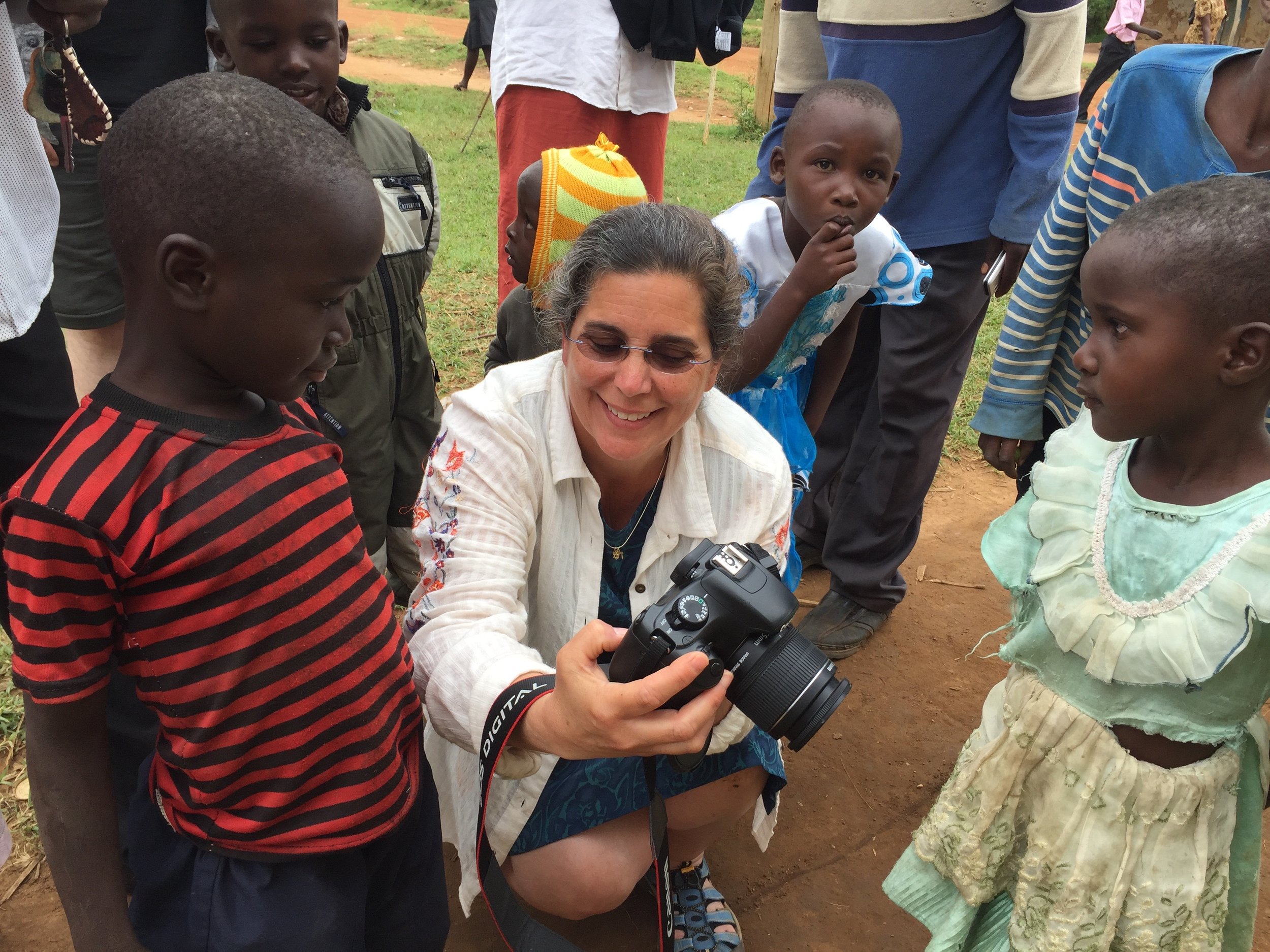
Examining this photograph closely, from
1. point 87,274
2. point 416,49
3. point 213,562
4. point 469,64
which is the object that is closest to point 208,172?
point 213,562

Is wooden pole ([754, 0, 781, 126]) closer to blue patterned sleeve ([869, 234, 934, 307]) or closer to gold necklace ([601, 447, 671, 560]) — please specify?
blue patterned sleeve ([869, 234, 934, 307])

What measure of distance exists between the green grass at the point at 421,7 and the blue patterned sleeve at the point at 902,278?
1959cm

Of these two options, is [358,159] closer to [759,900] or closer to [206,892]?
[206,892]

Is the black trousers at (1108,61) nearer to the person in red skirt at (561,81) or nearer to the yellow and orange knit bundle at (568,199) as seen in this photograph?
the person in red skirt at (561,81)

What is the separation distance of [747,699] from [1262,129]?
61.7 inches

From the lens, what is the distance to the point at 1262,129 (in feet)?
6.47

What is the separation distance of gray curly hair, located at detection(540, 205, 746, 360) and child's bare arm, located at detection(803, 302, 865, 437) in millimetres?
1002

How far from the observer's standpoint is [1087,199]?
2252 millimetres

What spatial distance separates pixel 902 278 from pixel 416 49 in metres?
15.2

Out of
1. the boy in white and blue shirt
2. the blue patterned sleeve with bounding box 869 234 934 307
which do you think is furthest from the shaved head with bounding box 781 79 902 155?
the blue patterned sleeve with bounding box 869 234 934 307

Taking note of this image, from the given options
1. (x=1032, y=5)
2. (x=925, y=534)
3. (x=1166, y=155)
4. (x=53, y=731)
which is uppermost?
(x=1032, y=5)

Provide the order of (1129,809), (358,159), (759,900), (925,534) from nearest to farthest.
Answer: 1. (358,159)
2. (1129,809)
3. (759,900)
4. (925,534)

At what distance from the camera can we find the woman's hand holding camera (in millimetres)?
1409

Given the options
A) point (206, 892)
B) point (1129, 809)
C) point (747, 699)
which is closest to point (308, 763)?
point (206, 892)
